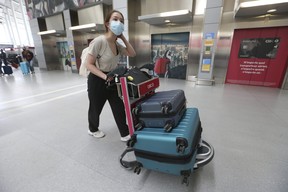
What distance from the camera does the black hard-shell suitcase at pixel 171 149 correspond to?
3.05 ft

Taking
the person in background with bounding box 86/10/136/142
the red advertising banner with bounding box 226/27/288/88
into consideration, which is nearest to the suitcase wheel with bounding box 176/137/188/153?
the person in background with bounding box 86/10/136/142

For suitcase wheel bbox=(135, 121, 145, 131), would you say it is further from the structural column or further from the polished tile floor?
the structural column

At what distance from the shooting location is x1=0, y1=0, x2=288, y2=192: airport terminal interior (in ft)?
3.97

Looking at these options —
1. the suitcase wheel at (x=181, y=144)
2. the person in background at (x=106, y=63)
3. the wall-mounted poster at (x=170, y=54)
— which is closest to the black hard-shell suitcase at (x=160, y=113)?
the suitcase wheel at (x=181, y=144)

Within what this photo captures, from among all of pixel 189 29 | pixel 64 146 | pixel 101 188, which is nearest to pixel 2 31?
pixel 189 29

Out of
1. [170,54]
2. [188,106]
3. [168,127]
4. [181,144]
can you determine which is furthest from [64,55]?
[181,144]

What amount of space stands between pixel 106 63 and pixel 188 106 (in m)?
1.99

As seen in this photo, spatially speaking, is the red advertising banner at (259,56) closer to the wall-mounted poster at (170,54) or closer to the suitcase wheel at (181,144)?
the wall-mounted poster at (170,54)

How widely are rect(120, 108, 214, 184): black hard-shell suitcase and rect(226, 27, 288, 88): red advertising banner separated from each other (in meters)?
4.79

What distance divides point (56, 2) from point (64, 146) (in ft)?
29.1

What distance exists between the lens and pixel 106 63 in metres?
1.44

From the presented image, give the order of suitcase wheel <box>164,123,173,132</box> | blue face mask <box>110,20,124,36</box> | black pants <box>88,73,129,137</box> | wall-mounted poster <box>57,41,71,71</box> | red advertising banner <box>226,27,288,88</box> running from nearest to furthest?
suitcase wheel <box>164,123,173,132</box>, blue face mask <box>110,20,124,36</box>, black pants <box>88,73,129,137</box>, red advertising banner <box>226,27,288,88</box>, wall-mounted poster <box>57,41,71,71</box>

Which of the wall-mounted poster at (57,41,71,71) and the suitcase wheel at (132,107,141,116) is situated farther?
the wall-mounted poster at (57,41,71,71)

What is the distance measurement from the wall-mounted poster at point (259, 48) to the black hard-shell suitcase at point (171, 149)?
485 centimetres
